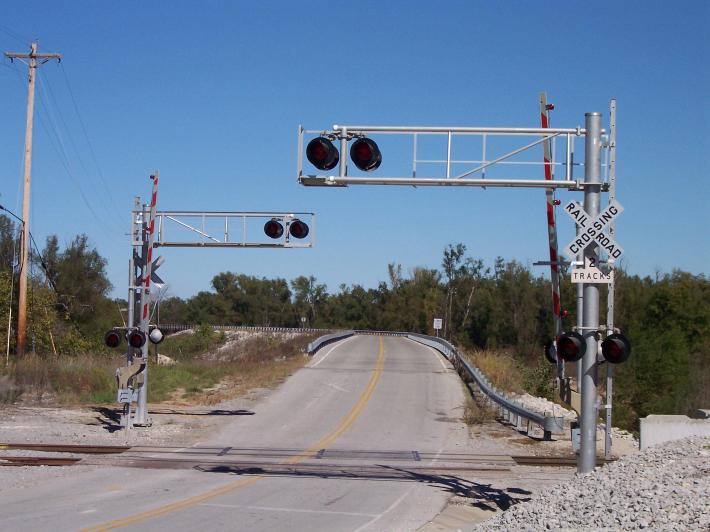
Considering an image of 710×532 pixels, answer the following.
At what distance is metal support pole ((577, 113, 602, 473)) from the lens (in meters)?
12.1

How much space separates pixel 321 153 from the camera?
43.0 feet

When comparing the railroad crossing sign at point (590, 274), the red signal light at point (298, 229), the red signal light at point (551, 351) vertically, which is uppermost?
the red signal light at point (298, 229)

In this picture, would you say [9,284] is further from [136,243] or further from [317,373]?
[136,243]

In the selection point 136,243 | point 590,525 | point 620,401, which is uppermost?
point 136,243

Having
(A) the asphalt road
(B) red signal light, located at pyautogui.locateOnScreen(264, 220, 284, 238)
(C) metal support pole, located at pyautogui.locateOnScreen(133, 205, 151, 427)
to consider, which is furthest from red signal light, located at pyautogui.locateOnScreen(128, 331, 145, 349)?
(B) red signal light, located at pyautogui.locateOnScreen(264, 220, 284, 238)

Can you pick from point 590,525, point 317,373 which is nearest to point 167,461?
point 590,525

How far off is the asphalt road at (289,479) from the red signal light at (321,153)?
5.07m

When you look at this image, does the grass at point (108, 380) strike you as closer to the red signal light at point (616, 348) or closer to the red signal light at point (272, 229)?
the red signal light at point (272, 229)

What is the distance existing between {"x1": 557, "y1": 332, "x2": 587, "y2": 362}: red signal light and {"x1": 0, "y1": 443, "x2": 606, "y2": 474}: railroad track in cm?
507

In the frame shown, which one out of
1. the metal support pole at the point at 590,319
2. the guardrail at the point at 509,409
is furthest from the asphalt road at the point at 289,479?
the metal support pole at the point at 590,319

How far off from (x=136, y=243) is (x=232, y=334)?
70905mm

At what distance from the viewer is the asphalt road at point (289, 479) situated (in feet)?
36.6

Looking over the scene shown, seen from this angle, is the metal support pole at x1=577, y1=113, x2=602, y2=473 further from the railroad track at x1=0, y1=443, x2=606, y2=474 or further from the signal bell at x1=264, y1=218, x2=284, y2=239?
the signal bell at x1=264, y1=218, x2=284, y2=239

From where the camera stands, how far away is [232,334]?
9206cm
